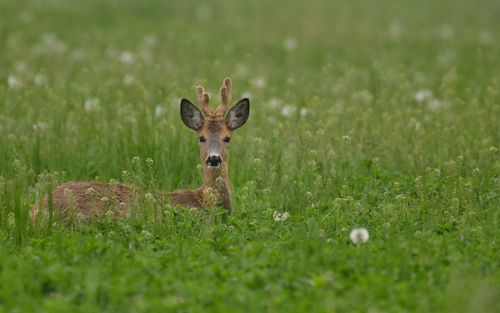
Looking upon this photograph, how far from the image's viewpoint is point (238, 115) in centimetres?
768

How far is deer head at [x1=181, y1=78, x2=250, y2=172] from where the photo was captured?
24.7ft

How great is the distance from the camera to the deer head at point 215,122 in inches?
296

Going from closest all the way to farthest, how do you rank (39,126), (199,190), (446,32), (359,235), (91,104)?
1. (359,235)
2. (199,190)
3. (39,126)
4. (91,104)
5. (446,32)

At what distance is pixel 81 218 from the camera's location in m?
6.68

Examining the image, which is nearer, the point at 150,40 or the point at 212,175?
the point at 212,175

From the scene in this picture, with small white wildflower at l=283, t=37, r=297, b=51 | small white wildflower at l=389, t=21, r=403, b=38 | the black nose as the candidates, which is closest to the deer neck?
the black nose

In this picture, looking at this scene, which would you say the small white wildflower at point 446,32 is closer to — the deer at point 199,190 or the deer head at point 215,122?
the deer at point 199,190

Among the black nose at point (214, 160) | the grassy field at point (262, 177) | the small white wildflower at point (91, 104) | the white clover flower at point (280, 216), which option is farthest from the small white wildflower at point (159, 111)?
the white clover flower at point (280, 216)

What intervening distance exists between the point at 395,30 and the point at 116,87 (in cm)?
915

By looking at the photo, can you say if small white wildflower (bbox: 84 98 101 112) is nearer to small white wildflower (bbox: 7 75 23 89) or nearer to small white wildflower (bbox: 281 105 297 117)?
small white wildflower (bbox: 7 75 23 89)

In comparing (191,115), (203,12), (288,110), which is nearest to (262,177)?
(191,115)

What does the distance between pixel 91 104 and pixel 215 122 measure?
131 inches

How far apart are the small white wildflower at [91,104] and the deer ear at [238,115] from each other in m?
2.97

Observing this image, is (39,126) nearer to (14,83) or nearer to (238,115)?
(14,83)
